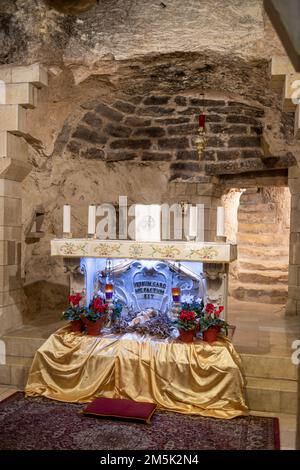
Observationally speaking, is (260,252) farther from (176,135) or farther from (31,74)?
(31,74)

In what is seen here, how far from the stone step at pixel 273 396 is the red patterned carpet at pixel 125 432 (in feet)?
0.69

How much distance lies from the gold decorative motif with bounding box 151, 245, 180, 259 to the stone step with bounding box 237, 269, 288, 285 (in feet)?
14.4

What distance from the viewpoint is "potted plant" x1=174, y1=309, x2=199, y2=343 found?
15.8ft

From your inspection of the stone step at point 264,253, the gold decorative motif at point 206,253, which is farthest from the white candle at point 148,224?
the stone step at point 264,253

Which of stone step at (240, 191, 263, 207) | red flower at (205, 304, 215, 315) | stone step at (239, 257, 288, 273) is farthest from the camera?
stone step at (240, 191, 263, 207)

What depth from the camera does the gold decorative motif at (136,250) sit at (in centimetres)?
514

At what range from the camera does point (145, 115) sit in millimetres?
7582

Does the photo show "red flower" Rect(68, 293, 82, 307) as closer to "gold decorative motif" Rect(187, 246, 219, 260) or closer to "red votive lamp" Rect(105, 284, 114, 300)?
"red votive lamp" Rect(105, 284, 114, 300)

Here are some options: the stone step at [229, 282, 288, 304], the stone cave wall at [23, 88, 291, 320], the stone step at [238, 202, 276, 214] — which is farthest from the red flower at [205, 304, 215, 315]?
the stone step at [238, 202, 276, 214]

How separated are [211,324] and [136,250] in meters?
1.14

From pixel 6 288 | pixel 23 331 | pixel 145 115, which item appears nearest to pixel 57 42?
pixel 145 115

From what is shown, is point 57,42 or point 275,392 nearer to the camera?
point 275,392
